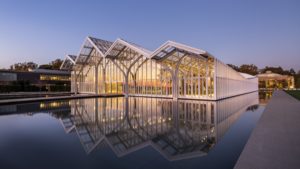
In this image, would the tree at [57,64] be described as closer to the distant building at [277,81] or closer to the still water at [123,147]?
the distant building at [277,81]

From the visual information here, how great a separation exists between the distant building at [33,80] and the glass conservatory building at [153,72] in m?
10.7

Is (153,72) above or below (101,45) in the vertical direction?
below

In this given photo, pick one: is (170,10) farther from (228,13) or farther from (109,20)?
(109,20)

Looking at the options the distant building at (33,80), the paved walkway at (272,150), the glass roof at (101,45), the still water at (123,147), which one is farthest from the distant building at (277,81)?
the paved walkway at (272,150)

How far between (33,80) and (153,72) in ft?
126

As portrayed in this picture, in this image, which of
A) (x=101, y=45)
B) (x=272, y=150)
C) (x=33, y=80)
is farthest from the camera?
(x=33, y=80)

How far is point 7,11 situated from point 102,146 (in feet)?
120

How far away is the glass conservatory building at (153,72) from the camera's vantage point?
2041cm

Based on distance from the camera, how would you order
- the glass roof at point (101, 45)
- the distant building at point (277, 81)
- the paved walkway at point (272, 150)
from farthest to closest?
the distant building at point (277, 81), the glass roof at point (101, 45), the paved walkway at point (272, 150)

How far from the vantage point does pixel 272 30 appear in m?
52.6

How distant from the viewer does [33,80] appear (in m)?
49.5

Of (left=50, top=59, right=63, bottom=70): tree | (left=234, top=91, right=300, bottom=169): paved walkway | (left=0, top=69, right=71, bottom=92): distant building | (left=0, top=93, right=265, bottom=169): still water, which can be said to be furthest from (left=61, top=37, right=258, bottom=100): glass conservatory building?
(left=50, top=59, right=63, bottom=70): tree

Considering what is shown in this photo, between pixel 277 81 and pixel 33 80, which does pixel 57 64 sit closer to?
pixel 33 80

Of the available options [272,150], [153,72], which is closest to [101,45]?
[153,72]
